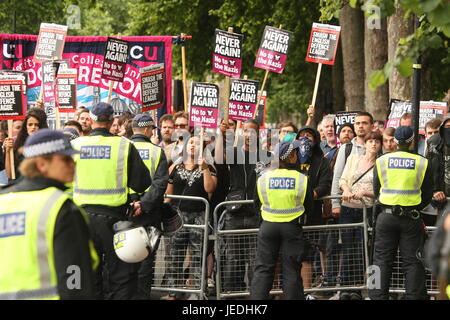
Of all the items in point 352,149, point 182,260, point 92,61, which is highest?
point 92,61

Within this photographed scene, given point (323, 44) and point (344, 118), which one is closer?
point (344, 118)

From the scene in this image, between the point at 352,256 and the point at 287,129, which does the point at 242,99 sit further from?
the point at 352,256

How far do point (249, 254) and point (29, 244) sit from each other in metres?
5.77

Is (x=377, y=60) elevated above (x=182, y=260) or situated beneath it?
elevated above

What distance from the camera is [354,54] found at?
74.7 feet

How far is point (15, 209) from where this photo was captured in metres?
5.19

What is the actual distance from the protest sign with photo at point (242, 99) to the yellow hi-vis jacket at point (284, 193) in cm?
457

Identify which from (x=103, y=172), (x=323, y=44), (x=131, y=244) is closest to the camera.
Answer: (x=131, y=244)

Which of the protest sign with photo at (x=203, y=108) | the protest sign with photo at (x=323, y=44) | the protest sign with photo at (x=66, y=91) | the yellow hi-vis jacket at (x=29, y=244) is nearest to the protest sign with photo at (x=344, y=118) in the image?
the protest sign with photo at (x=323, y=44)

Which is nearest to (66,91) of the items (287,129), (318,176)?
(287,129)

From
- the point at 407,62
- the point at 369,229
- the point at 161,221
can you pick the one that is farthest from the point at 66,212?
the point at 369,229

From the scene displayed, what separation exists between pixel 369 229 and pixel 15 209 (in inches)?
250

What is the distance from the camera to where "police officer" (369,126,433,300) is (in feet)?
32.4

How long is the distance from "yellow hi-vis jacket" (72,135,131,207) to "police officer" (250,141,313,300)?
1.52 meters
